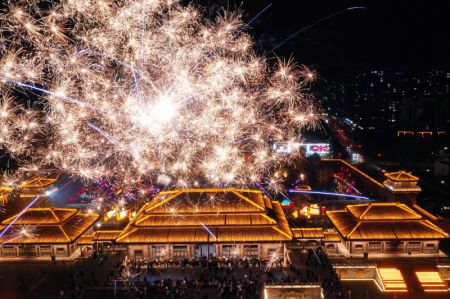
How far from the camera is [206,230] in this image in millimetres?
26047

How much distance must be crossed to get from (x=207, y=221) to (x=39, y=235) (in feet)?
42.0

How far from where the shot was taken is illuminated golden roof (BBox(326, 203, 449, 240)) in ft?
81.6

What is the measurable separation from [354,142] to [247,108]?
62.4 meters

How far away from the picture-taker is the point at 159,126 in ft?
87.9

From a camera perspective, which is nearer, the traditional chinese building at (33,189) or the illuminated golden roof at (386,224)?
the illuminated golden roof at (386,224)

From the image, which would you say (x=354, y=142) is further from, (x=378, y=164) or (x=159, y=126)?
(x=159, y=126)

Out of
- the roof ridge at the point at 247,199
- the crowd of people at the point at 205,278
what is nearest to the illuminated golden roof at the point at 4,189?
the crowd of people at the point at 205,278

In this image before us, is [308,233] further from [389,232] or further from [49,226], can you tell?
[49,226]

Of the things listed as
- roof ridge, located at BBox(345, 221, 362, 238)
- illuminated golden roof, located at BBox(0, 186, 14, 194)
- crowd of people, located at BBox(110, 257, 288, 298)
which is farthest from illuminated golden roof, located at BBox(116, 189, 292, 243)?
illuminated golden roof, located at BBox(0, 186, 14, 194)

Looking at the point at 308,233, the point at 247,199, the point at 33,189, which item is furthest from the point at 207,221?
the point at 33,189

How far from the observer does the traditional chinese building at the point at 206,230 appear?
83.3 feet

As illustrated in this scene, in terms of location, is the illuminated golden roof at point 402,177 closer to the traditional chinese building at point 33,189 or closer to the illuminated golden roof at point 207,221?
the illuminated golden roof at point 207,221

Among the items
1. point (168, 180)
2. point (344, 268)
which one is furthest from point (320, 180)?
point (344, 268)

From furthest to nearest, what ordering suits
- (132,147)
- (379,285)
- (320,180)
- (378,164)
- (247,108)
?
(378,164) → (320,180) → (247,108) → (132,147) → (379,285)
